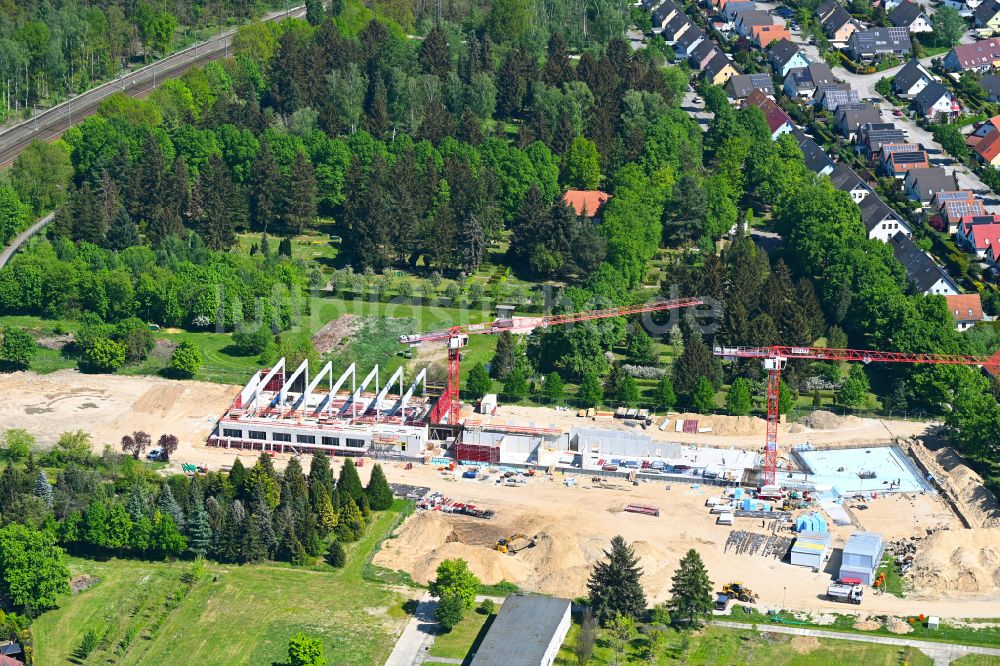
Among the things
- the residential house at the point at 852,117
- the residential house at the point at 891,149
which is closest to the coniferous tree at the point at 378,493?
the residential house at the point at 891,149

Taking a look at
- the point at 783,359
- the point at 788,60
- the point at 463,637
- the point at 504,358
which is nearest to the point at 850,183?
the point at 788,60

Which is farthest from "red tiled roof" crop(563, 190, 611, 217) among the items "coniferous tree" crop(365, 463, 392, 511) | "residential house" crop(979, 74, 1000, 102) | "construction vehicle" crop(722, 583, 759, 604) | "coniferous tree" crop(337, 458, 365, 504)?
"construction vehicle" crop(722, 583, 759, 604)

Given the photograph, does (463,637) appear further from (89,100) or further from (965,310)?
(89,100)

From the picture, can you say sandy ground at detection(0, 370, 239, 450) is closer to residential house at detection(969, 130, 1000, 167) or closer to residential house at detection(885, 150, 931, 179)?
residential house at detection(885, 150, 931, 179)

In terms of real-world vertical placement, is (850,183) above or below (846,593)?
above

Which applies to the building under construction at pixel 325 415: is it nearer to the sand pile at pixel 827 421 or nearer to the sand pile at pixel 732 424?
the sand pile at pixel 732 424
